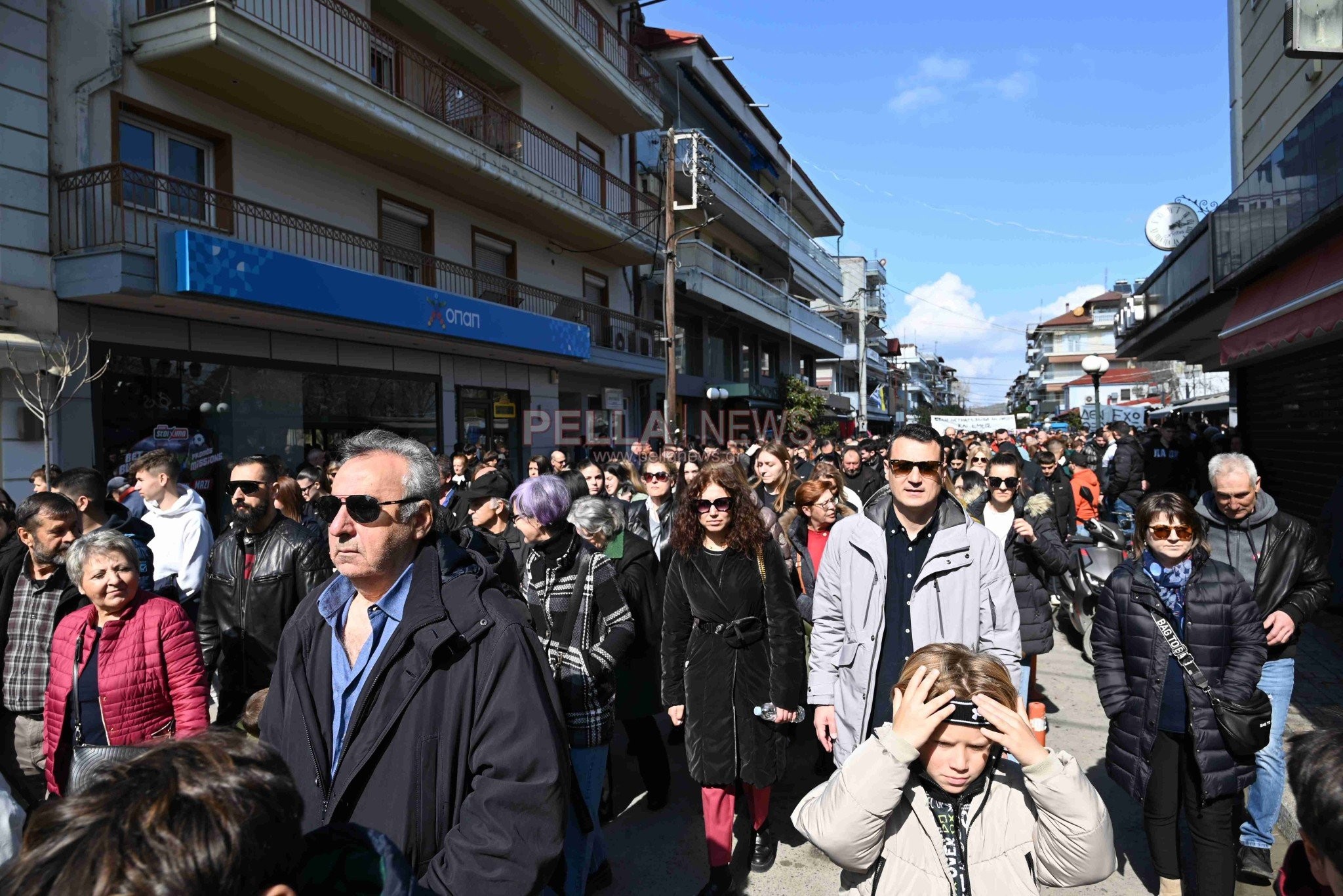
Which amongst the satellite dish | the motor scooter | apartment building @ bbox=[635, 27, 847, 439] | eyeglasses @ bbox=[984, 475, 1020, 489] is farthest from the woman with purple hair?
apartment building @ bbox=[635, 27, 847, 439]

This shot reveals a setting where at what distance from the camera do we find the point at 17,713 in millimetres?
3547

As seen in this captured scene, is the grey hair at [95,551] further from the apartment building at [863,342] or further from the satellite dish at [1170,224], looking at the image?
the apartment building at [863,342]

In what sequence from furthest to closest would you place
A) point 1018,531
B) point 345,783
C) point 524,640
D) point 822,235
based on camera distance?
point 822,235, point 1018,531, point 524,640, point 345,783

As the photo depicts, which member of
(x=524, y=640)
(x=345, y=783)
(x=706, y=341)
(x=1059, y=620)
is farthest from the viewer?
(x=706, y=341)

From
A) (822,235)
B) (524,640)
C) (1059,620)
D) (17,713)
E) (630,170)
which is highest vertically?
(822,235)

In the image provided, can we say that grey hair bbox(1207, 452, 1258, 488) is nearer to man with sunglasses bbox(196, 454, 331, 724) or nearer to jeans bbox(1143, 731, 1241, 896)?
jeans bbox(1143, 731, 1241, 896)

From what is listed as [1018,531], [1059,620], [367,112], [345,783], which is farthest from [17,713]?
[367,112]

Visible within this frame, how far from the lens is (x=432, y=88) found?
15078 millimetres

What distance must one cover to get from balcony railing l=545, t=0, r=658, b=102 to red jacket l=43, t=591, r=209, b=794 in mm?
16102

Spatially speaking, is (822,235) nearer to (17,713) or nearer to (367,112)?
(367,112)

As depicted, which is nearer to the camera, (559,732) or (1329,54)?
(559,732)

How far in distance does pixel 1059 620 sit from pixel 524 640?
8251 mm

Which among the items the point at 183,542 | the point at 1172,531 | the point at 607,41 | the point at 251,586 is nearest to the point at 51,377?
the point at 183,542

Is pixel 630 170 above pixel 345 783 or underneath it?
above
